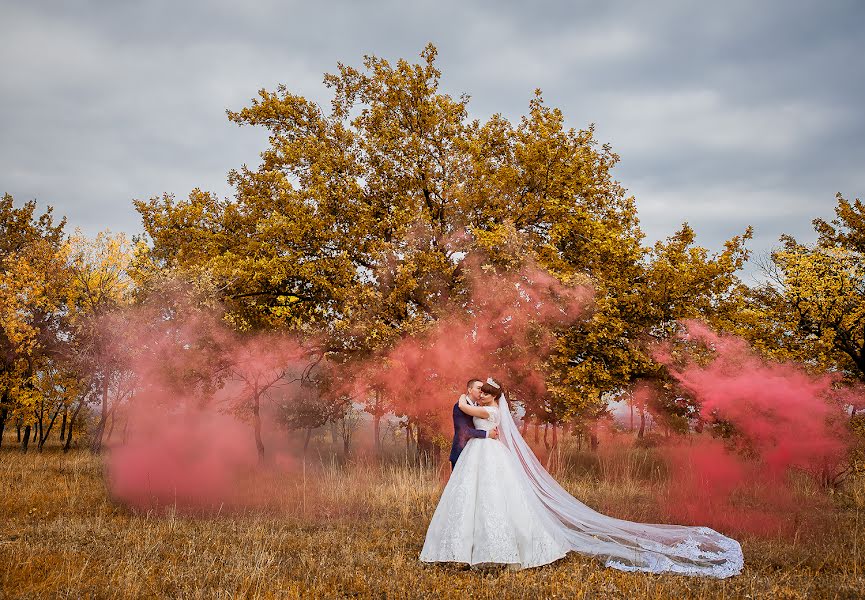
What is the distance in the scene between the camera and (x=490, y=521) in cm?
661

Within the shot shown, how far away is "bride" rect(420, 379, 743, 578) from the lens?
6.54m

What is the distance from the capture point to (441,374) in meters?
14.6

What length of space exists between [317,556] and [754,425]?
34.3 feet

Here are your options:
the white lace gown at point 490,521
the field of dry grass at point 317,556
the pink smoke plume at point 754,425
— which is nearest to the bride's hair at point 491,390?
the white lace gown at point 490,521

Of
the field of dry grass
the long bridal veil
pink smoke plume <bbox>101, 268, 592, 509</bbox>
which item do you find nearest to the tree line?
pink smoke plume <bbox>101, 268, 592, 509</bbox>

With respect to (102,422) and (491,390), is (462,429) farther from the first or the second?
(102,422)

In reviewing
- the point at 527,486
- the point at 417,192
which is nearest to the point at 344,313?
the point at 417,192

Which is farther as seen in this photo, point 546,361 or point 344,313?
point 344,313

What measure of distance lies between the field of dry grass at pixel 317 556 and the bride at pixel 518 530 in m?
0.21

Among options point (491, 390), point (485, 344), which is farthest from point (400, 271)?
point (491, 390)

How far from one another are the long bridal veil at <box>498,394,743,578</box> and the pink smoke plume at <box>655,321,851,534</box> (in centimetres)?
303

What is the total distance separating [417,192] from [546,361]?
21.9ft

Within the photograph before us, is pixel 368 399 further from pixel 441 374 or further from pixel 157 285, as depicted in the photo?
pixel 157 285

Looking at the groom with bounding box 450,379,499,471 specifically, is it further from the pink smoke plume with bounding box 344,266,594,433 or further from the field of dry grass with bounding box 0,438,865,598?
the pink smoke plume with bounding box 344,266,594,433
